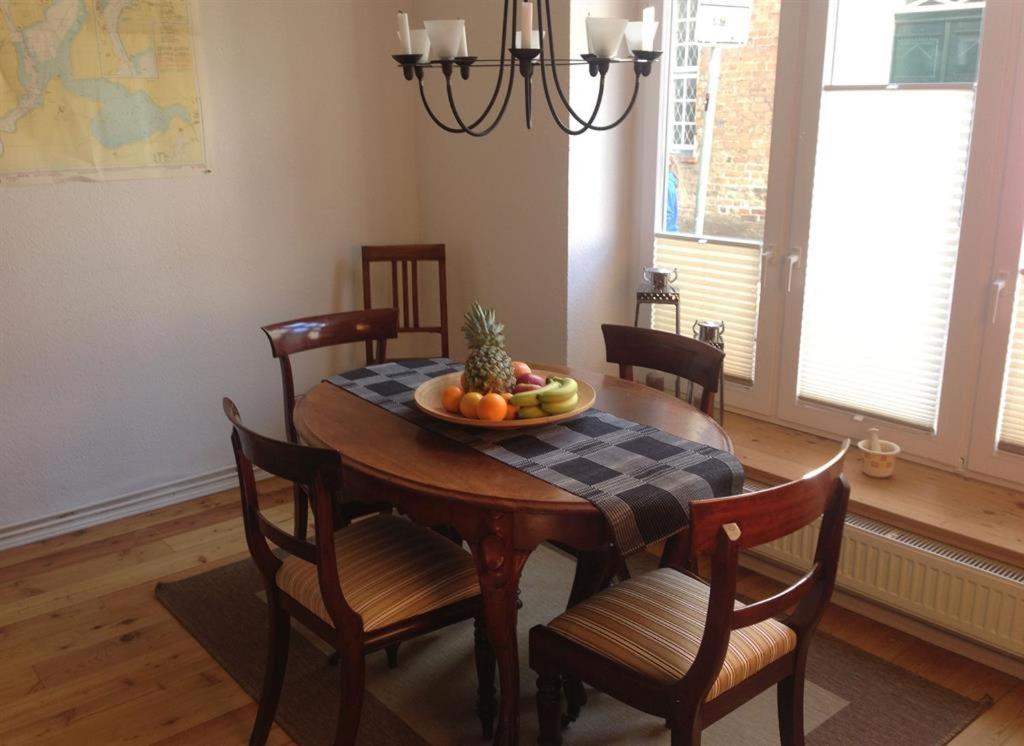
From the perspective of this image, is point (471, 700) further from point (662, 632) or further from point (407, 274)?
point (407, 274)

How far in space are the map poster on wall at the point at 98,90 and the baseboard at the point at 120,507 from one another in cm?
122

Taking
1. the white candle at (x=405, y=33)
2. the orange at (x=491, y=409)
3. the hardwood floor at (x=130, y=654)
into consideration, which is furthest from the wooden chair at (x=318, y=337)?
the white candle at (x=405, y=33)

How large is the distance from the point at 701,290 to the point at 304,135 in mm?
1725

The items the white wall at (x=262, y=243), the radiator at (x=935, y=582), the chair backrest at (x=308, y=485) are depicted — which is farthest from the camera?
the white wall at (x=262, y=243)

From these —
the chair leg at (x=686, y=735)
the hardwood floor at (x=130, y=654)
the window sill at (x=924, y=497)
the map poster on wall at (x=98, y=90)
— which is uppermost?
the map poster on wall at (x=98, y=90)

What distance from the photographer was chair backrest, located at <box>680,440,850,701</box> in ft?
5.17

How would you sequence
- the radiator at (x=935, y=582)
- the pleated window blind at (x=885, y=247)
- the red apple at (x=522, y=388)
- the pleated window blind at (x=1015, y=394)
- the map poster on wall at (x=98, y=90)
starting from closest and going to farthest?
the red apple at (x=522, y=388), the radiator at (x=935, y=582), the pleated window blind at (x=1015, y=394), the pleated window blind at (x=885, y=247), the map poster on wall at (x=98, y=90)

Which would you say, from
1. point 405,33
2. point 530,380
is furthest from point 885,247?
point 405,33

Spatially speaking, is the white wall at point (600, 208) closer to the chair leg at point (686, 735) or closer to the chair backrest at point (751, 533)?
the chair backrest at point (751, 533)

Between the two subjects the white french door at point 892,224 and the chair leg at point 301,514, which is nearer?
the white french door at point 892,224

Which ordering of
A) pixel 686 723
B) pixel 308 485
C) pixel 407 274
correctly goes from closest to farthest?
pixel 686 723 < pixel 308 485 < pixel 407 274

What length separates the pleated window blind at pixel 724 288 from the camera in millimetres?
3373

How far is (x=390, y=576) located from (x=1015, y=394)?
A: 192 cm

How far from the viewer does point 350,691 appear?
80.3 inches
